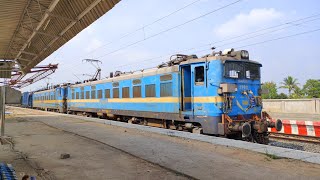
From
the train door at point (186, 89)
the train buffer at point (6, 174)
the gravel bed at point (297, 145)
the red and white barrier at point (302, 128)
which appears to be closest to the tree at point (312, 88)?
the red and white barrier at point (302, 128)

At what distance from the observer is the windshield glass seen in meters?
10.9

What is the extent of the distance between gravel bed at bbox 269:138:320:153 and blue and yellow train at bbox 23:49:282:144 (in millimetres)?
967

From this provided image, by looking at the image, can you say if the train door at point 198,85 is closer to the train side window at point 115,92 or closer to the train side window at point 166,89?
the train side window at point 166,89

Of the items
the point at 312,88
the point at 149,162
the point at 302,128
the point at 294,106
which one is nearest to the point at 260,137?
the point at 302,128

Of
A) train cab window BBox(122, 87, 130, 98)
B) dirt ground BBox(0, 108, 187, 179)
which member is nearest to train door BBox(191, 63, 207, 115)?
dirt ground BBox(0, 108, 187, 179)

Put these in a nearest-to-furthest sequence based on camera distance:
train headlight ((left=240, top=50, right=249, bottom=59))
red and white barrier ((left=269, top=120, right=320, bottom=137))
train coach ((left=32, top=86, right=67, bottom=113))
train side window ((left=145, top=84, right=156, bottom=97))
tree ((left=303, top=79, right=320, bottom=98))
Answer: train headlight ((left=240, top=50, right=249, bottom=59))
red and white barrier ((left=269, top=120, right=320, bottom=137))
train side window ((left=145, top=84, right=156, bottom=97))
train coach ((left=32, top=86, right=67, bottom=113))
tree ((left=303, top=79, right=320, bottom=98))

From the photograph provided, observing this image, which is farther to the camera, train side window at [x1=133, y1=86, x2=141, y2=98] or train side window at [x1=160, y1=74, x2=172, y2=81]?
train side window at [x1=133, y1=86, x2=141, y2=98]

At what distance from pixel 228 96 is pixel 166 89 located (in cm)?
321

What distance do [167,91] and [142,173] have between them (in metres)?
7.41

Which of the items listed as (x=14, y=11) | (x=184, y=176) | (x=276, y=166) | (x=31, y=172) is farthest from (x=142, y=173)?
(x=14, y=11)

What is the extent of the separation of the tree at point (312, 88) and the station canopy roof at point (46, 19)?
175 ft

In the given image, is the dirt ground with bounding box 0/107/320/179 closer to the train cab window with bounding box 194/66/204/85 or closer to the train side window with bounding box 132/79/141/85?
the train cab window with bounding box 194/66/204/85

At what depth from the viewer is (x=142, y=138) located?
33.7 ft

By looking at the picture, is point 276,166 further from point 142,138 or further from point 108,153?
point 142,138
